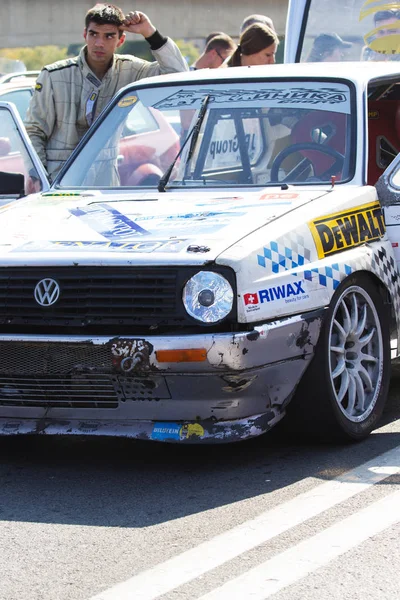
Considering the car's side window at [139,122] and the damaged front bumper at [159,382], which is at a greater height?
the car's side window at [139,122]

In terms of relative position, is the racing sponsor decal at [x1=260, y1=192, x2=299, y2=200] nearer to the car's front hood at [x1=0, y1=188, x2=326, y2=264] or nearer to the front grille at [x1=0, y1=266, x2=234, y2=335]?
the car's front hood at [x1=0, y1=188, x2=326, y2=264]

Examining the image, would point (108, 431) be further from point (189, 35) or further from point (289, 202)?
point (189, 35)

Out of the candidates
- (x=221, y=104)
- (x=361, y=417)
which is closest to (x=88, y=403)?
(x=361, y=417)

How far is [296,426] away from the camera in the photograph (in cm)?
535

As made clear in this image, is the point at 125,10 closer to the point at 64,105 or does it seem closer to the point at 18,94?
the point at 18,94

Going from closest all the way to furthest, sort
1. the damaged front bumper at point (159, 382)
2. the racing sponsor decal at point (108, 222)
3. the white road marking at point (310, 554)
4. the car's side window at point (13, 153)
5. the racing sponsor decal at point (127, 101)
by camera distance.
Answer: the white road marking at point (310, 554)
the damaged front bumper at point (159, 382)
the racing sponsor decal at point (108, 222)
the racing sponsor decal at point (127, 101)
the car's side window at point (13, 153)

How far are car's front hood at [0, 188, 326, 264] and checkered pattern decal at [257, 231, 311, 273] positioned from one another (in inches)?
5.3

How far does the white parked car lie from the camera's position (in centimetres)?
485

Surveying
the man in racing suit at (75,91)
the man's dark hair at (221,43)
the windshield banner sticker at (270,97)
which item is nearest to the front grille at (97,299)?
the windshield banner sticker at (270,97)

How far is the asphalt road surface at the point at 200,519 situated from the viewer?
379 cm

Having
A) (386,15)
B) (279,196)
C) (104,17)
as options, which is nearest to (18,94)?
(386,15)

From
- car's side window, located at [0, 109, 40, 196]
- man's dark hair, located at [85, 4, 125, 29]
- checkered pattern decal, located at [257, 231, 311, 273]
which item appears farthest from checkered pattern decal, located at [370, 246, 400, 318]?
man's dark hair, located at [85, 4, 125, 29]

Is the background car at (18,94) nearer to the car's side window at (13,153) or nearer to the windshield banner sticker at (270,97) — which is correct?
the car's side window at (13,153)

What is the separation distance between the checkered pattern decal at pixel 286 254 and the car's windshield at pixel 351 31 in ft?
16.5
